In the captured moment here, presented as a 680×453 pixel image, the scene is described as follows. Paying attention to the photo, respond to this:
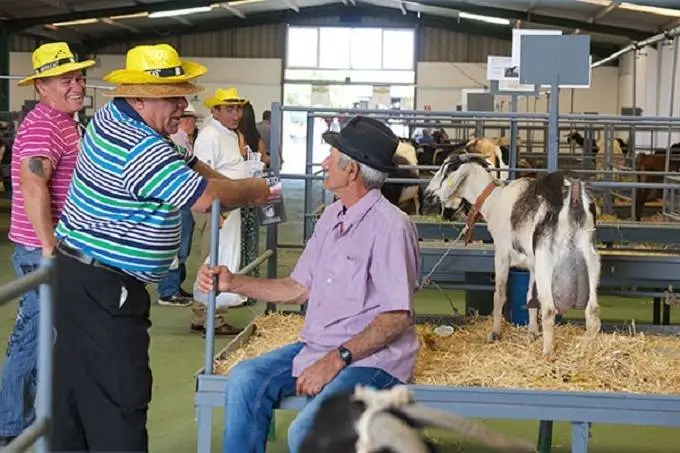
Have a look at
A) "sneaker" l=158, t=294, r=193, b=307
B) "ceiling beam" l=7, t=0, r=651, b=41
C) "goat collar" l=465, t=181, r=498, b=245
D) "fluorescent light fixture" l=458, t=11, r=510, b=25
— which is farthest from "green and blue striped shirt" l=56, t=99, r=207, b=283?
"fluorescent light fixture" l=458, t=11, r=510, b=25

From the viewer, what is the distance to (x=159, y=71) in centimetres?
380

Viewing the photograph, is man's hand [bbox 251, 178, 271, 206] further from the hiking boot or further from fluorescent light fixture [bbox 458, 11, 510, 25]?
fluorescent light fixture [bbox 458, 11, 510, 25]

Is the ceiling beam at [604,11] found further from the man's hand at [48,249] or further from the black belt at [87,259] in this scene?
the black belt at [87,259]

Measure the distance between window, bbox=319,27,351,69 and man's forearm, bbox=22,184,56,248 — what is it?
1201 inches

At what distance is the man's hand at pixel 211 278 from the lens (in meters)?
3.98

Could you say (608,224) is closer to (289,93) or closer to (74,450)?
(74,450)

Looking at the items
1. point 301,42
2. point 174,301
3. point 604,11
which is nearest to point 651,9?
point 604,11

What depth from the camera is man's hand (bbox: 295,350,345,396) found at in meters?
3.82

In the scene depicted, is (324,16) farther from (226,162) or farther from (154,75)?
(154,75)

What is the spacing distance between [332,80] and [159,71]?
3071 cm

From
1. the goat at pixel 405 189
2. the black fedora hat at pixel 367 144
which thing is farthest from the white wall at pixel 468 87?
the black fedora hat at pixel 367 144

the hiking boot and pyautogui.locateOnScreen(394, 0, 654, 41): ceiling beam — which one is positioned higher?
pyautogui.locateOnScreen(394, 0, 654, 41): ceiling beam

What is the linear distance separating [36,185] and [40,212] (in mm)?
114

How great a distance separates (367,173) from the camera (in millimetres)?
3990
